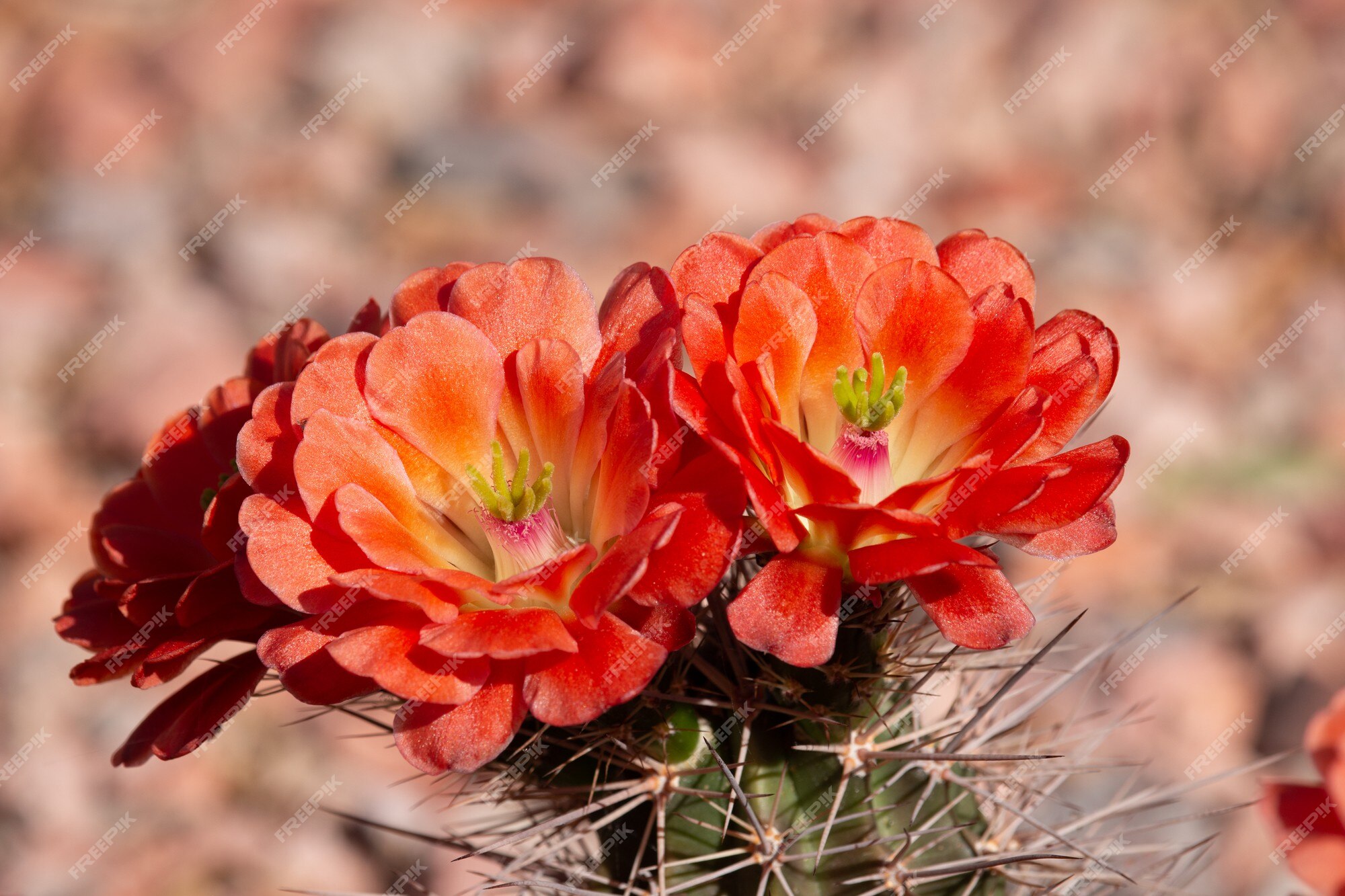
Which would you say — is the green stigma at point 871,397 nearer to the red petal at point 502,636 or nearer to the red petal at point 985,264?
the red petal at point 985,264

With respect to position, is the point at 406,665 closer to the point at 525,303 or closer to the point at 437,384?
the point at 437,384

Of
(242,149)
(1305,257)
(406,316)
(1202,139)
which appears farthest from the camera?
(242,149)

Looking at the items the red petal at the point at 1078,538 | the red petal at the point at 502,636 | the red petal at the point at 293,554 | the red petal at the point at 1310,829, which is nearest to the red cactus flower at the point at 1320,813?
the red petal at the point at 1310,829

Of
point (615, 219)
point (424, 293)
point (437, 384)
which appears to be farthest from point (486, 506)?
point (615, 219)

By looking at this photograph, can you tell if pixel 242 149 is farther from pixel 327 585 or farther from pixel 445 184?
pixel 327 585

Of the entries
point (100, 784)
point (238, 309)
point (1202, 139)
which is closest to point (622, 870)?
point (100, 784)

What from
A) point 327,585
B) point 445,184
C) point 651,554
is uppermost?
point 445,184
